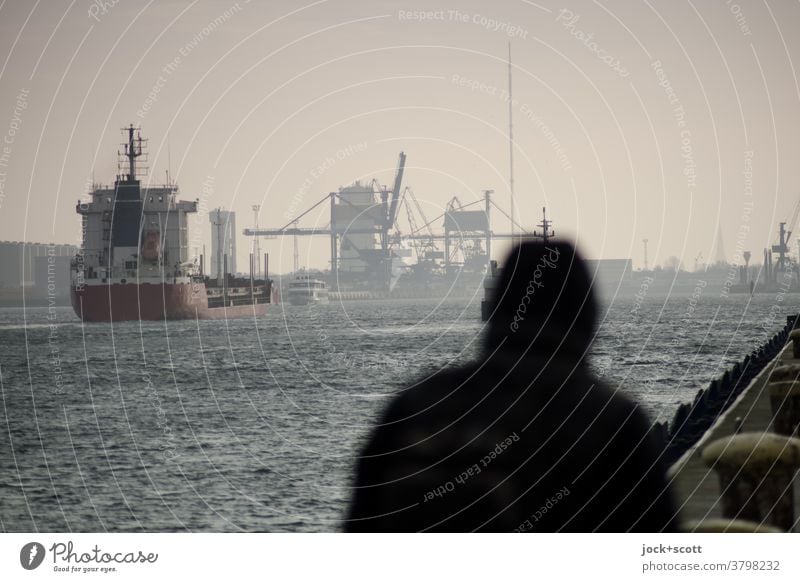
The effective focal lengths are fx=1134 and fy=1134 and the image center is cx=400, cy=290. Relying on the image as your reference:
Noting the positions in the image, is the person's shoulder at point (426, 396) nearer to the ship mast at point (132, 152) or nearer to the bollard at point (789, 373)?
the bollard at point (789, 373)

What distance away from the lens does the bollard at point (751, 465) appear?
623 cm

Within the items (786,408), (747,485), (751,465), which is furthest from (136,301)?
(751,465)

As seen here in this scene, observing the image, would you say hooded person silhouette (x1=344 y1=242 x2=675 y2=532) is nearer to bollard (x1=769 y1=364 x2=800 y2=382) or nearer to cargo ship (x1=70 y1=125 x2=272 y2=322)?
bollard (x1=769 y1=364 x2=800 y2=382)

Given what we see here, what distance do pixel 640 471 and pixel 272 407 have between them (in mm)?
32327

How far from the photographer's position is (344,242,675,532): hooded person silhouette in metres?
4.10

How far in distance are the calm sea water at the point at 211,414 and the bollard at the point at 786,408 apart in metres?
6.27

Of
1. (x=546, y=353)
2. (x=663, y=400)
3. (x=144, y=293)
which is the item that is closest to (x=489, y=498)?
(x=546, y=353)

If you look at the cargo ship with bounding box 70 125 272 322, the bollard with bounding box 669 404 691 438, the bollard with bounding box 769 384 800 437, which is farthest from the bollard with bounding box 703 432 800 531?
the cargo ship with bounding box 70 125 272 322

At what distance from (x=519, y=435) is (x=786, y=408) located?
7937 millimetres

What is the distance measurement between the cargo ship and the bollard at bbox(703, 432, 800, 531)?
3239 inches

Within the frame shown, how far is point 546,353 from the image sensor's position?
4.35 m

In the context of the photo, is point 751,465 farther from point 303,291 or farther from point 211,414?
point 303,291
